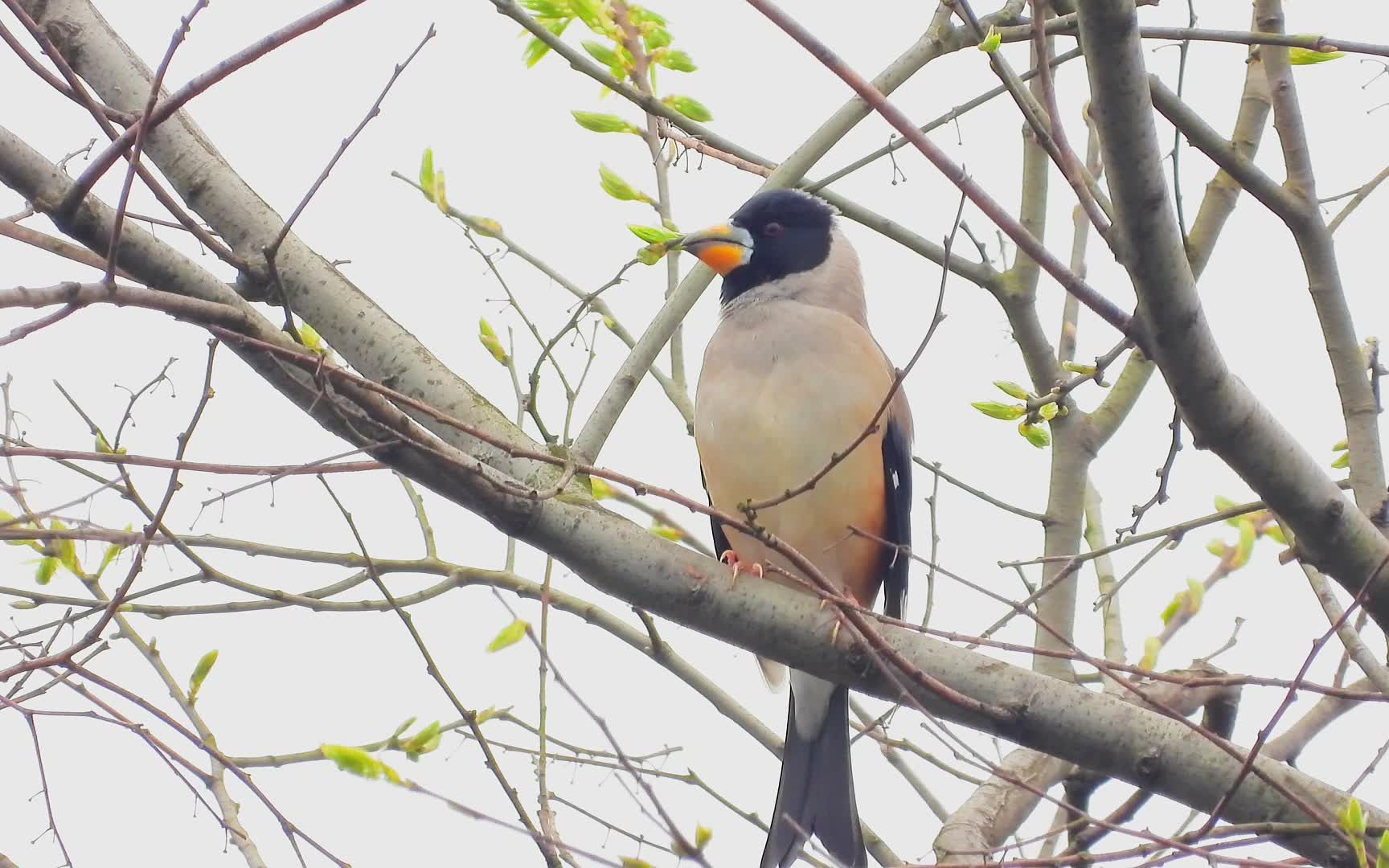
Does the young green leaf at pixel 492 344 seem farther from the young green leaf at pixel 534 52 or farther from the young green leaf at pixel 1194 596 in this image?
the young green leaf at pixel 1194 596

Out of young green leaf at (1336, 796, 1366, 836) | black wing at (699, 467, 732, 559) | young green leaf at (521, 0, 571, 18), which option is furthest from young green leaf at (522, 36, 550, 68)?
young green leaf at (1336, 796, 1366, 836)

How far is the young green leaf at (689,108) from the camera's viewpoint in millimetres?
4051

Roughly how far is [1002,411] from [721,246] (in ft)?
4.60

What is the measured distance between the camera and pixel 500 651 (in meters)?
3.41

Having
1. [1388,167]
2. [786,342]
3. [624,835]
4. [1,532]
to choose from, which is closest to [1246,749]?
[624,835]

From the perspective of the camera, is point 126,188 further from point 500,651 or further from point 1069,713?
point 1069,713

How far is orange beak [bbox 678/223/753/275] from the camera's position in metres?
4.77

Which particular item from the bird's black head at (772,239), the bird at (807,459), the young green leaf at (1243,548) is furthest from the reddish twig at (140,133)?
the young green leaf at (1243,548)

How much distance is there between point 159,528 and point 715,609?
3.94ft

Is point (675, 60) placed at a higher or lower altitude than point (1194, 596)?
higher

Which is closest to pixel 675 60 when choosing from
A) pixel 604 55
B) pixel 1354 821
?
pixel 604 55

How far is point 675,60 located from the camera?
3900 mm

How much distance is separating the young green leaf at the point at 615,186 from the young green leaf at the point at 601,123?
0.17m

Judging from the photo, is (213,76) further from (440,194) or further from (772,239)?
(772,239)
